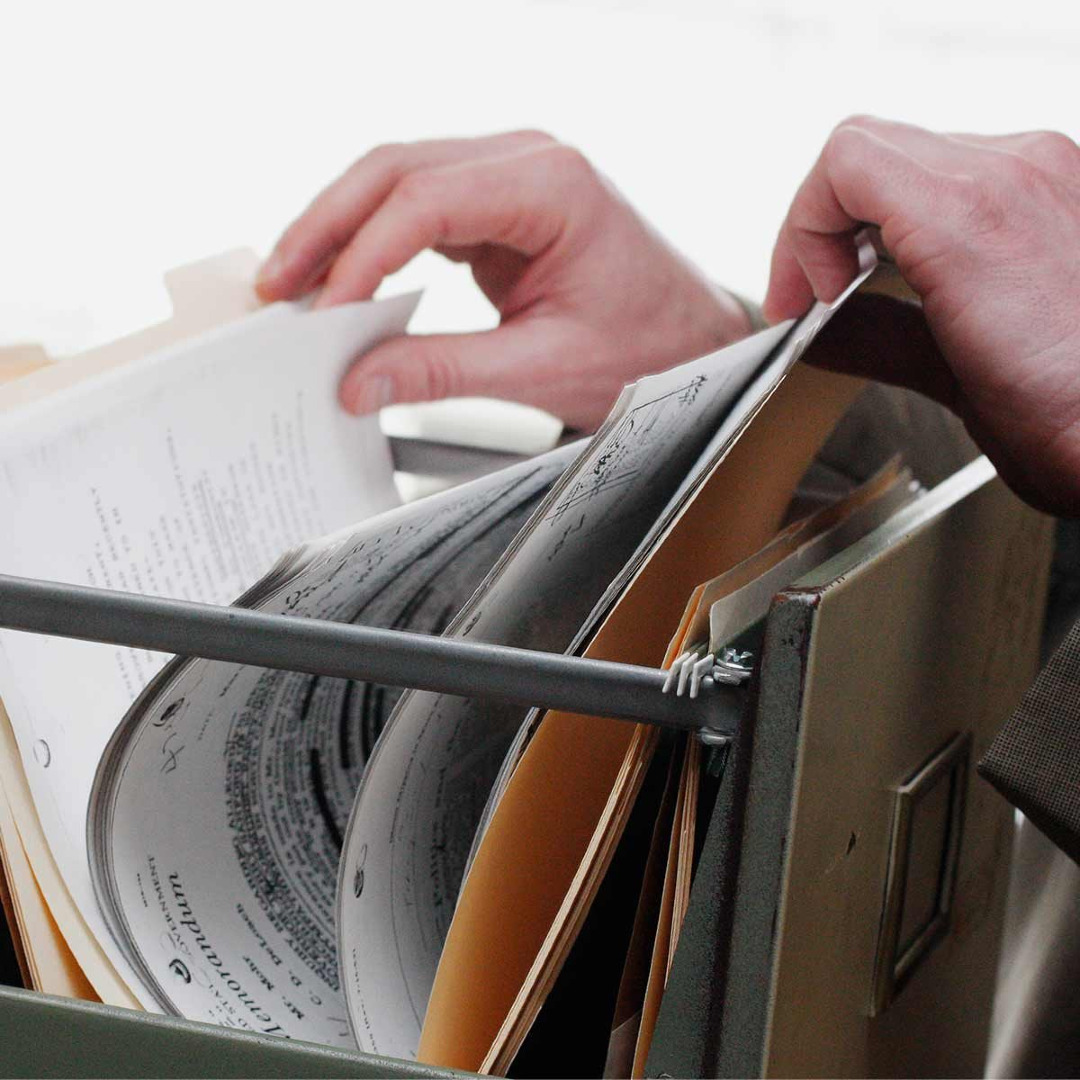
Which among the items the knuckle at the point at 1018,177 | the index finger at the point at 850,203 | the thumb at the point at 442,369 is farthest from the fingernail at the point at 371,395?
the knuckle at the point at 1018,177

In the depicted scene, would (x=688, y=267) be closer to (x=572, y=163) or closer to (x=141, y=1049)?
(x=572, y=163)

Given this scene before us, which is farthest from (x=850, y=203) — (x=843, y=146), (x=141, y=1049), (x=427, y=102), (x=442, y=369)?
(x=427, y=102)

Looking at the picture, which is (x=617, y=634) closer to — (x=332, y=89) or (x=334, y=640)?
(x=334, y=640)

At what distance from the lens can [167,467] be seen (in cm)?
54

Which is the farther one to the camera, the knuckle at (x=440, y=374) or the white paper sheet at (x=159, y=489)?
the knuckle at (x=440, y=374)

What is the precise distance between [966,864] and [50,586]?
41cm

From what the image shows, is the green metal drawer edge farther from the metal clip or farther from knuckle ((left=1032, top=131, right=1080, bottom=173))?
knuckle ((left=1032, top=131, right=1080, bottom=173))

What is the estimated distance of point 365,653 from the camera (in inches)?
12.9

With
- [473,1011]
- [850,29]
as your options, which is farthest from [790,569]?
[850,29]

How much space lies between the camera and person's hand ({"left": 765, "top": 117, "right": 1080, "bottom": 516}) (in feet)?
1.57

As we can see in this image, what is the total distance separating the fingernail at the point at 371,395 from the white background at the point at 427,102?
180 cm

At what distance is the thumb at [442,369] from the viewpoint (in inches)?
26.4

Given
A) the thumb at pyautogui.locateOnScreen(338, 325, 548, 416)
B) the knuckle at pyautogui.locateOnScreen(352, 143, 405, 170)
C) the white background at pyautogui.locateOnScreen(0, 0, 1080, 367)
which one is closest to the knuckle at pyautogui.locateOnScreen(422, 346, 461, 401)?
the thumb at pyautogui.locateOnScreen(338, 325, 548, 416)

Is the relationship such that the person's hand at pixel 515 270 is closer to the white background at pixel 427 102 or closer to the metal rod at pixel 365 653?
the metal rod at pixel 365 653
